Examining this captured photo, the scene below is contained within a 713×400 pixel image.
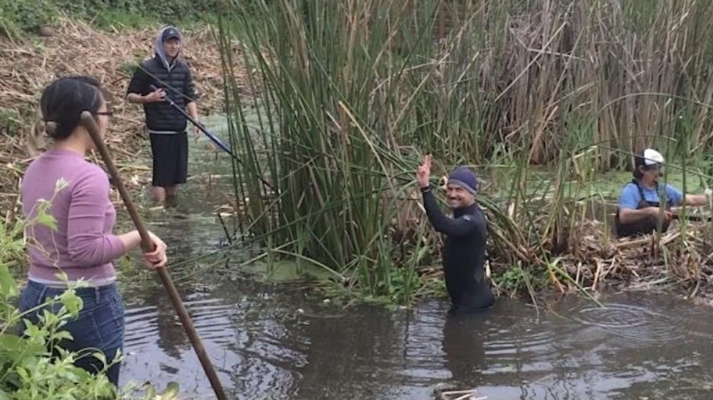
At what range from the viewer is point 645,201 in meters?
7.00

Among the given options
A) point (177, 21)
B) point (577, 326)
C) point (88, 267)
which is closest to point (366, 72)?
point (577, 326)

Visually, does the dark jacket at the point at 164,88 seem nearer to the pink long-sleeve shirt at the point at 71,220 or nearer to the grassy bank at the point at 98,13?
the grassy bank at the point at 98,13

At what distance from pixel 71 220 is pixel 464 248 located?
2923mm

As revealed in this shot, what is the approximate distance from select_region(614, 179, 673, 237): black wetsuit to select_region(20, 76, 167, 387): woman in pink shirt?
4.34 metres

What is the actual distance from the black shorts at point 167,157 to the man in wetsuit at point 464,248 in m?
3.41

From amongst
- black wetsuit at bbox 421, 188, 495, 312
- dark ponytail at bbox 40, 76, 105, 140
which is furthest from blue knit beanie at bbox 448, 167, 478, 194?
dark ponytail at bbox 40, 76, 105, 140

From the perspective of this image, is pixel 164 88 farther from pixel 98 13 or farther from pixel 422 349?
pixel 98 13

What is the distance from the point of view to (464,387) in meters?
4.69

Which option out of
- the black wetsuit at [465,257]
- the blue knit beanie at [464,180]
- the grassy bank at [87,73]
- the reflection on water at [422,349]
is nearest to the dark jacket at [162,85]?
the grassy bank at [87,73]

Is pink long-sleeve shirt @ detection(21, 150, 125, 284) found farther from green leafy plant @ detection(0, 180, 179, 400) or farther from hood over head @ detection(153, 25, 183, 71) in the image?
hood over head @ detection(153, 25, 183, 71)

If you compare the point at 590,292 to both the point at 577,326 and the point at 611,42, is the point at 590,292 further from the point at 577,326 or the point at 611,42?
the point at 611,42

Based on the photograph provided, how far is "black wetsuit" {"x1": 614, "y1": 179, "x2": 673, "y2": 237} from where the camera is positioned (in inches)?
269

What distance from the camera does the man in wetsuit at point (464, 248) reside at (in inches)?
223

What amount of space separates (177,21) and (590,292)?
51.3ft
